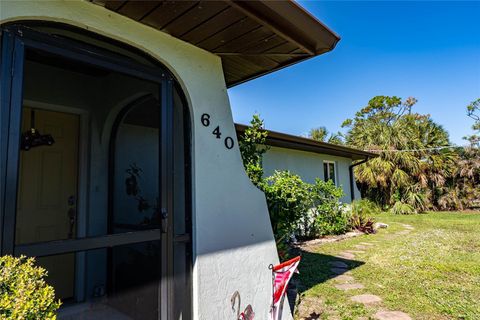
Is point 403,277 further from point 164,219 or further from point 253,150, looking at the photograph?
point 164,219

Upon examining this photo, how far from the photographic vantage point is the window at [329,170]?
11.1 metres

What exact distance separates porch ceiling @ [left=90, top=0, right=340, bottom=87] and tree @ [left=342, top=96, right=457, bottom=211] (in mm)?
15158

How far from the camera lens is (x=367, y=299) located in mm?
3994

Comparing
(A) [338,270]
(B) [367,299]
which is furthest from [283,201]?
(A) [338,270]

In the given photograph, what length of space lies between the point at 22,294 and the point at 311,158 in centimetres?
955

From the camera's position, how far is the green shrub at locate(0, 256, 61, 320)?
1.22 metres

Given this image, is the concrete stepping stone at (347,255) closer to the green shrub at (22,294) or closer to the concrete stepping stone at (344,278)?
the concrete stepping stone at (344,278)

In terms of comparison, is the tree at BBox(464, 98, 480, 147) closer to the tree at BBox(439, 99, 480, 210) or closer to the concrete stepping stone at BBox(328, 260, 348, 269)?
the tree at BBox(439, 99, 480, 210)

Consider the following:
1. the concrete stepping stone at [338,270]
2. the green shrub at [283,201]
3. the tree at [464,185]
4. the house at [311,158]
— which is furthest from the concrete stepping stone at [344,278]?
Answer: the tree at [464,185]

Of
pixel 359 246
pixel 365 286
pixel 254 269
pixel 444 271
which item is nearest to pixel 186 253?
pixel 254 269

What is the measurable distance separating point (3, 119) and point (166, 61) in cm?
122

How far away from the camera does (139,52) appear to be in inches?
90.9

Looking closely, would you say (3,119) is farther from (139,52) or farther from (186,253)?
(186,253)

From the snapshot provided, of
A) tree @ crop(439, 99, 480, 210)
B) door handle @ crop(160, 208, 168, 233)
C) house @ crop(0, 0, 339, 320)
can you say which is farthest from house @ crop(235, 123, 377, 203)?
tree @ crop(439, 99, 480, 210)
